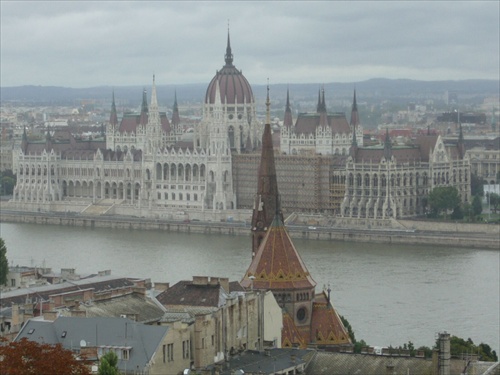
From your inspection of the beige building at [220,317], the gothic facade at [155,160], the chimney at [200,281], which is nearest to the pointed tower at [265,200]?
the beige building at [220,317]

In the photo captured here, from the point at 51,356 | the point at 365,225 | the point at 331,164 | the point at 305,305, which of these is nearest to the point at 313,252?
the point at 365,225

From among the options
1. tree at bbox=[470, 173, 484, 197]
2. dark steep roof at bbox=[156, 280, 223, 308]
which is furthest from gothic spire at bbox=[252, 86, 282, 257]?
tree at bbox=[470, 173, 484, 197]

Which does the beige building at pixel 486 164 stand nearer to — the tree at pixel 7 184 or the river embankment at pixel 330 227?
the river embankment at pixel 330 227

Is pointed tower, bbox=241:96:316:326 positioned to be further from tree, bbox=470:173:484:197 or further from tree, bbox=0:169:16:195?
tree, bbox=0:169:16:195

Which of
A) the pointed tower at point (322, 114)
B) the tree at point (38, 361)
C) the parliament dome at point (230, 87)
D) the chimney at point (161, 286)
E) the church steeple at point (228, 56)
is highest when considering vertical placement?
the church steeple at point (228, 56)

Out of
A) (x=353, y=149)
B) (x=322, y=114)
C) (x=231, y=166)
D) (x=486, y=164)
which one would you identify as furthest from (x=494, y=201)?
(x=486, y=164)

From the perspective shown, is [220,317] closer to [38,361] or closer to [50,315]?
[50,315]
